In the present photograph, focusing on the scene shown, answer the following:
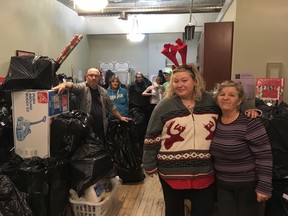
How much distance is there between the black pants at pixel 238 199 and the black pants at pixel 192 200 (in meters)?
0.07

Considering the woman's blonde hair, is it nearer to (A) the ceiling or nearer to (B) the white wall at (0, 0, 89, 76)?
(B) the white wall at (0, 0, 89, 76)

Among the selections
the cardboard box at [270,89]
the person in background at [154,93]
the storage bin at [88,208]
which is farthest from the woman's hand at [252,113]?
the person in background at [154,93]

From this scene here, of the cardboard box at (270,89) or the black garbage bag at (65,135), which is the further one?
the cardboard box at (270,89)

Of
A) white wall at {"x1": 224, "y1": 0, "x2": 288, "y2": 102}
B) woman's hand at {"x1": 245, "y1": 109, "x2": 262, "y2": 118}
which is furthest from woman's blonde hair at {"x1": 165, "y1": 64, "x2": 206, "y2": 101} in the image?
white wall at {"x1": 224, "y1": 0, "x2": 288, "y2": 102}

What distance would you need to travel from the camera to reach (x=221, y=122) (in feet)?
5.36

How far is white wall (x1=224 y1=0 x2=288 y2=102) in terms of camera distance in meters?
2.82

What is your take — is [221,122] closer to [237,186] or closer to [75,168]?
[237,186]

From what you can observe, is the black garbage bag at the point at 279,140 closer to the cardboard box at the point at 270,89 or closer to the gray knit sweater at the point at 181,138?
the gray knit sweater at the point at 181,138

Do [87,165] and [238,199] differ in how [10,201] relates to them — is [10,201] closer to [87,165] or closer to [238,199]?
[87,165]

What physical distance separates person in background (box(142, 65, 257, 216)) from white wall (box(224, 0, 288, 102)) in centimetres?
153

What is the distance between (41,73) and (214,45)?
196 centimetres

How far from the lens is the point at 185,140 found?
5.20 feet

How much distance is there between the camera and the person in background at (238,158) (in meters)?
1.52

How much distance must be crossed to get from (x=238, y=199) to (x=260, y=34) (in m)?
1.95
